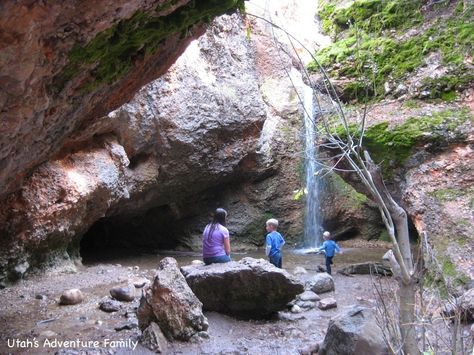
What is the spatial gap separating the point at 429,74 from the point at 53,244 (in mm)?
9111

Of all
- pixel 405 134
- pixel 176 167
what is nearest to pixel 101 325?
pixel 176 167

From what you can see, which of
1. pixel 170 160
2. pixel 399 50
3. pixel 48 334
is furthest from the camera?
pixel 170 160

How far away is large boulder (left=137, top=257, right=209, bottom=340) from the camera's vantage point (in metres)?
5.14

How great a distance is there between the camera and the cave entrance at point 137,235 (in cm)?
1468

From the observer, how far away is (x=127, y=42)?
14.5 ft

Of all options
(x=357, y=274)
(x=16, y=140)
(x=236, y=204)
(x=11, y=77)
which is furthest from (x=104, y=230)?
(x=11, y=77)

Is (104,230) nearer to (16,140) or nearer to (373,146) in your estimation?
(373,146)

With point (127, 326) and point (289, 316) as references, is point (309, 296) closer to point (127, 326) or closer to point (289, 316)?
point (289, 316)

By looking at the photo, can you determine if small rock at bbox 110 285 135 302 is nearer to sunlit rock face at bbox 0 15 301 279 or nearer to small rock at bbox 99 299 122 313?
small rock at bbox 99 299 122 313

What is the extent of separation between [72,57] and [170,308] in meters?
2.99

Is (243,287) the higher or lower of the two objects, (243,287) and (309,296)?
the higher

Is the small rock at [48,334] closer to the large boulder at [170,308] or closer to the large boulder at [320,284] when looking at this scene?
the large boulder at [170,308]

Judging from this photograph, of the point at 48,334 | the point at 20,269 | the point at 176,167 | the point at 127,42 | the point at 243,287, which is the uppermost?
the point at 127,42

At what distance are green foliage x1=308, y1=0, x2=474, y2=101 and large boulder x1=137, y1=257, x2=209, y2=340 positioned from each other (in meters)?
5.49
